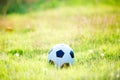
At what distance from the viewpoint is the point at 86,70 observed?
5.55 meters

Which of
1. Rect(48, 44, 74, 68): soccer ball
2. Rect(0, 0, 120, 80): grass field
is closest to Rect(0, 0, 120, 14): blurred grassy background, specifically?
Rect(0, 0, 120, 80): grass field

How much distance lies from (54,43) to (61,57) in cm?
231

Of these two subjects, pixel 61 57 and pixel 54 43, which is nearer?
pixel 61 57

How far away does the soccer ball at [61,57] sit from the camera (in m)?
5.89

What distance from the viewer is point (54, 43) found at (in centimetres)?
820

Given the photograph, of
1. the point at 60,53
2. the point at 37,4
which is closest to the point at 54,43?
the point at 60,53

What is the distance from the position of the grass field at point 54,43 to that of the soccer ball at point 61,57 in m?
0.12

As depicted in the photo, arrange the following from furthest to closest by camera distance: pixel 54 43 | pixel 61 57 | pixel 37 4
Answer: pixel 37 4
pixel 54 43
pixel 61 57

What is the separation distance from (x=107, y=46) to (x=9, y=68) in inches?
95.2

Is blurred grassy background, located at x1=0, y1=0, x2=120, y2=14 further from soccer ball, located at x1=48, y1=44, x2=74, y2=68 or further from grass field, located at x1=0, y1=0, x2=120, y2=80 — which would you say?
soccer ball, located at x1=48, y1=44, x2=74, y2=68

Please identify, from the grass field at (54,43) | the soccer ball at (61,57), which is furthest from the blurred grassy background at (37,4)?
the soccer ball at (61,57)

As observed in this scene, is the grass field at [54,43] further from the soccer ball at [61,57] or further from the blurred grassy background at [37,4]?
the blurred grassy background at [37,4]

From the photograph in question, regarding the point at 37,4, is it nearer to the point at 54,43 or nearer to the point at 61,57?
the point at 54,43

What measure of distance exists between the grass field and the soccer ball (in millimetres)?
115
